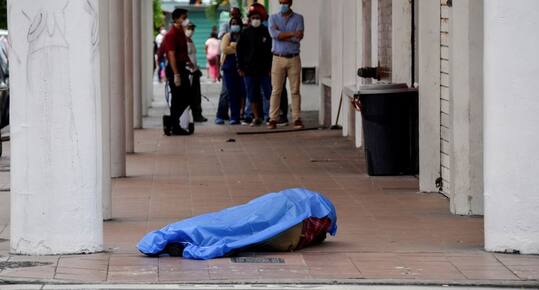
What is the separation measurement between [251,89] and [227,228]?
1301 cm

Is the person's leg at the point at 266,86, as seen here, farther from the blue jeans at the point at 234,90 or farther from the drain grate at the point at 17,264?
the drain grate at the point at 17,264

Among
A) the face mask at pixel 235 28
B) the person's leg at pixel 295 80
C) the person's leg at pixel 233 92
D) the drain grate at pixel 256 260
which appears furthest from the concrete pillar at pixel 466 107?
the face mask at pixel 235 28

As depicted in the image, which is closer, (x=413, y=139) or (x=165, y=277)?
(x=165, y=277)

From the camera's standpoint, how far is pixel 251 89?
75.7ft

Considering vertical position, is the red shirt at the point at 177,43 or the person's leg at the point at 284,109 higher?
→ the red shirt at the point at 177,43

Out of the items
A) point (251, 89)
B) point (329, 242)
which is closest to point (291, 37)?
point (251, 89)

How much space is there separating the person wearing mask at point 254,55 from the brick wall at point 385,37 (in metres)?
5.15

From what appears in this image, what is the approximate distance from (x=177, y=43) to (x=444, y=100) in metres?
8.26

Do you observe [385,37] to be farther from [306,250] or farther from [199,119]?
[199,119]

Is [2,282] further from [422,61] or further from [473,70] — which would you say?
[422,61]

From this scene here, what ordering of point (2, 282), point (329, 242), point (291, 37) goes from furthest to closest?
point (291, 37), point (329, 242), point (2, 282)

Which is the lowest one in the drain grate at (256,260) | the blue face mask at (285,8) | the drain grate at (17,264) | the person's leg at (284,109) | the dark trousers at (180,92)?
the drain grate at (256,260)

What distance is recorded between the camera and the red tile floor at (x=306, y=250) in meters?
9.26

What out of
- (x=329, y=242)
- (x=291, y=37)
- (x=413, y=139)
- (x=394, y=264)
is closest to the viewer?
(x=394, y=264)
